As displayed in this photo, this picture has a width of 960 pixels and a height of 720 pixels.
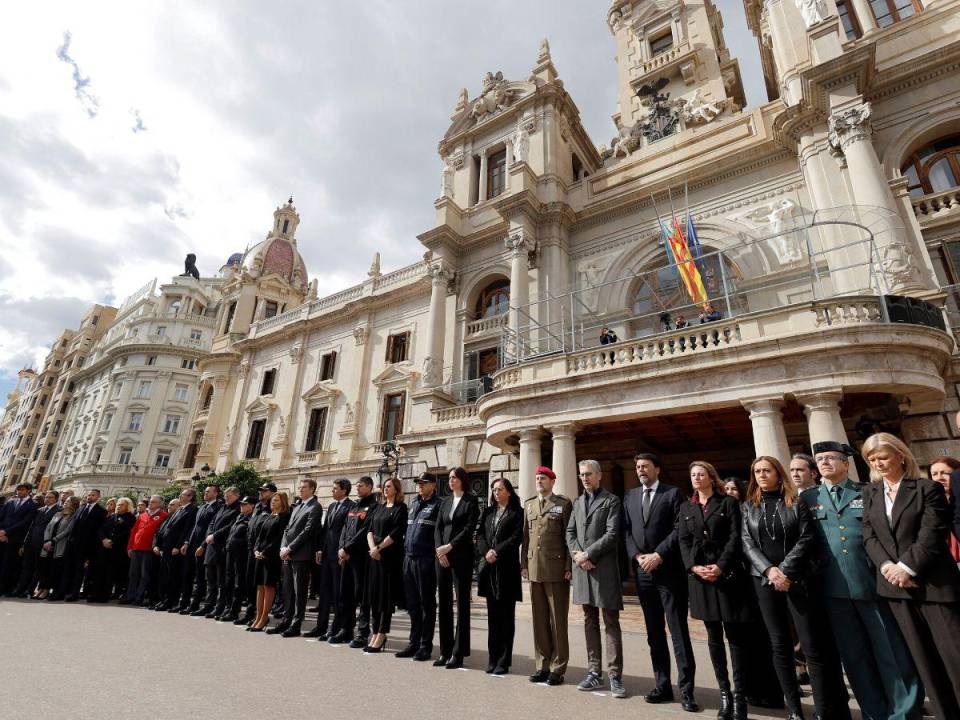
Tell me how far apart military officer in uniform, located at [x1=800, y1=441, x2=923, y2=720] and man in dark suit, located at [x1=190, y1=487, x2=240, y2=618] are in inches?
320

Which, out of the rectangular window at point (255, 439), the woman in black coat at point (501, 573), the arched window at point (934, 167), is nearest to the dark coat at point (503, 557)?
the woman in black coat at point (501, 573)

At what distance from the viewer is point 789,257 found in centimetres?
1375

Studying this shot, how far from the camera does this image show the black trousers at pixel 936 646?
3213 millimetres

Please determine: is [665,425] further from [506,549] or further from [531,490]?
[506,549]

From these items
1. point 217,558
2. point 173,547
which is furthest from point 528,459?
point 173,547

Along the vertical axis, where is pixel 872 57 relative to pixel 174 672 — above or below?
above

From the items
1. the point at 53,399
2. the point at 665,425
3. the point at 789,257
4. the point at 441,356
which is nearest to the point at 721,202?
the point at 789,257

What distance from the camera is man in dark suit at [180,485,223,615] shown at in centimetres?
857

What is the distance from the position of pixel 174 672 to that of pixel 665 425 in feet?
33.1

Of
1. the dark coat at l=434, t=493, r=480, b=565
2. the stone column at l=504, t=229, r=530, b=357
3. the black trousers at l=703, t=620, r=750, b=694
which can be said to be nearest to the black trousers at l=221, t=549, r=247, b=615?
the dark coat at l=434, t=493, r=480, b=565

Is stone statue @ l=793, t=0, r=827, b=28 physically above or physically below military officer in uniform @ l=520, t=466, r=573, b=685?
above

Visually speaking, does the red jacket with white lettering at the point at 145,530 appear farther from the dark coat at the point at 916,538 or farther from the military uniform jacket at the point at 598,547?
the dark coat at the point at 916,538

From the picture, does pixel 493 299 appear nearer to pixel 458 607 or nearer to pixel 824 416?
pixel 824 416

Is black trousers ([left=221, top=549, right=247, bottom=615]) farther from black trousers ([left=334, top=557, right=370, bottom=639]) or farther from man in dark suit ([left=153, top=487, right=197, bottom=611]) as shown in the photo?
black trousers ([left=334, top=557, right=370, bottom=639])
